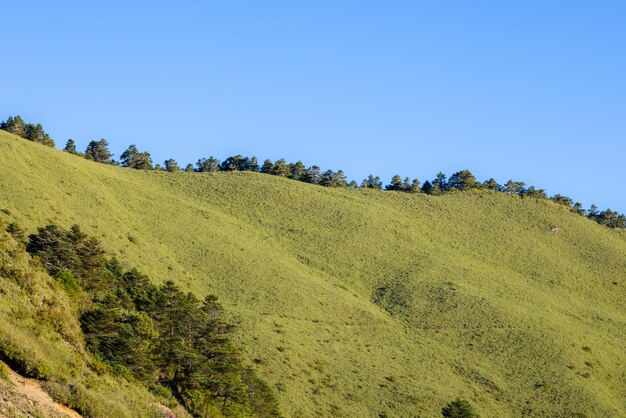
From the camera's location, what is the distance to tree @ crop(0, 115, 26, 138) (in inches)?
5271

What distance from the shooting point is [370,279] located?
105 meters

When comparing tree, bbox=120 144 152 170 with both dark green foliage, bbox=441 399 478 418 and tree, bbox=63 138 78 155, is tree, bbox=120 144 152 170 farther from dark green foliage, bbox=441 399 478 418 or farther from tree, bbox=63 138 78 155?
dark green foliage, bbox=441 399 478 418

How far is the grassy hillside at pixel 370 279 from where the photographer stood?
258 feet

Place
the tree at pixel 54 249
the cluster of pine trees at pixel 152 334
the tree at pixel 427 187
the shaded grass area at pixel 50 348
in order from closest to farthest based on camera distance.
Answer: the shaded grass area at pixel 50 348 → the cluster of pine trees at pixel 152 334 → the tree at pixel 54 249 → the tree at pixel 427 187

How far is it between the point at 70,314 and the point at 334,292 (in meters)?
62.8

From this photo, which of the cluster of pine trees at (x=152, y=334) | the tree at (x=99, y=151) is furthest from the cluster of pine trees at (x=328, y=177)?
the cluster of pine trees at (x=152, y=334)

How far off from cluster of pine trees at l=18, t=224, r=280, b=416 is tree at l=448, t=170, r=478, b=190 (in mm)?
101127

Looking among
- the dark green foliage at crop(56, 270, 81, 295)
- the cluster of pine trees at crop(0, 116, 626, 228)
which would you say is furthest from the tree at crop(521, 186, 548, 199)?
the dark green foliage at crop(56, 270, 81, 295)

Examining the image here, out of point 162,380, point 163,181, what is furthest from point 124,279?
point 163,181

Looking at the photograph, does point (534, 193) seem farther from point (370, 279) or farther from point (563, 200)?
point (370, 279)

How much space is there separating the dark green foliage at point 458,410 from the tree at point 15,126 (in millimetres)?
90396

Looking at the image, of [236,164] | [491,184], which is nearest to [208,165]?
[236,164]

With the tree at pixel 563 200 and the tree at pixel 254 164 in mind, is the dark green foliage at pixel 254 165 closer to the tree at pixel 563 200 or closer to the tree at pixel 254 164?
the tree at pixel 254 164

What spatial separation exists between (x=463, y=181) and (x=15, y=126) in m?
82.9
